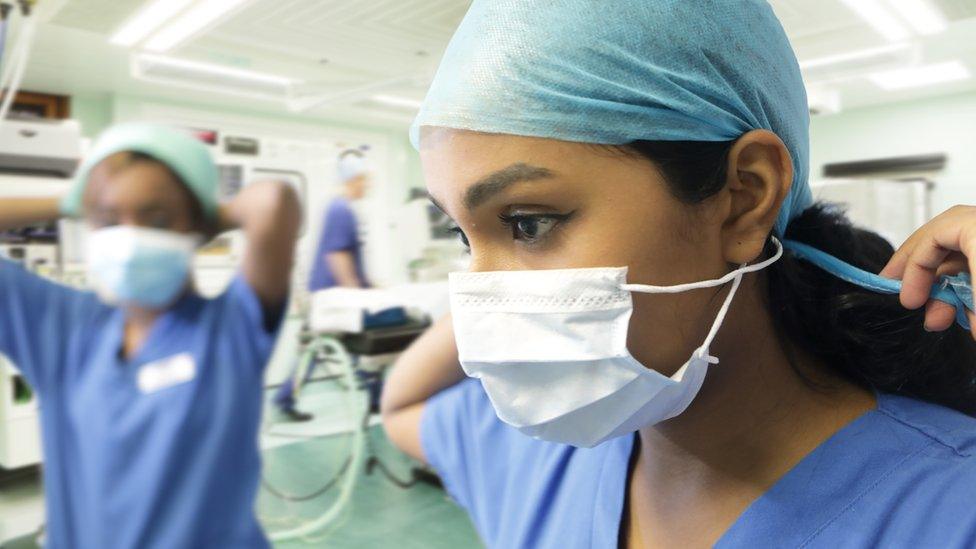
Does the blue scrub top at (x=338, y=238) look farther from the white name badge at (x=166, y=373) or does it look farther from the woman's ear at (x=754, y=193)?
the woman's ear at (x=754, y=193)

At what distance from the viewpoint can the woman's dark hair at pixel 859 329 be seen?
25.3 inches

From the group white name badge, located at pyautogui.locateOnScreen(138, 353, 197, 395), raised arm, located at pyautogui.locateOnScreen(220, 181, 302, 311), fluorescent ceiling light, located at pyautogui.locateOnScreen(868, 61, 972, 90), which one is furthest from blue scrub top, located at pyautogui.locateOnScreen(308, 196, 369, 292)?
fluorescent ceiling light, located at pyautogui.locateOnScreen(868, 61, 972, 90)

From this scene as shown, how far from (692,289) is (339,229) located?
114 inches

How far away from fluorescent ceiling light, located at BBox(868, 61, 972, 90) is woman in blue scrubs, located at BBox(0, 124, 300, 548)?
17.7 feet

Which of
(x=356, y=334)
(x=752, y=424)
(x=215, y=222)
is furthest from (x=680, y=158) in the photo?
(x=356, y=334)

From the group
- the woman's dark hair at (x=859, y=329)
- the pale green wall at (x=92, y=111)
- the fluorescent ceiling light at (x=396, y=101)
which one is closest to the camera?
the woman's dark hair at (x=859, y=329)

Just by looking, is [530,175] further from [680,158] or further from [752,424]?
[752,424]

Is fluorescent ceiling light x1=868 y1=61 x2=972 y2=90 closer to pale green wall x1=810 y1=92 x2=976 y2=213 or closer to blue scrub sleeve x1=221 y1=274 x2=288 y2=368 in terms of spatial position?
pale green wall x1=810 y1=92 x2=976 y2=213

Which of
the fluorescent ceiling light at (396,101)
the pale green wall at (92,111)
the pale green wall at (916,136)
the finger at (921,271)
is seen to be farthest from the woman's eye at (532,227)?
the pale green wall at (916,136)

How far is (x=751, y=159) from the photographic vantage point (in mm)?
589

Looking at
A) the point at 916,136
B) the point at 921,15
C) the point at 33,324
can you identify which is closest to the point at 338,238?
the point at 33,324

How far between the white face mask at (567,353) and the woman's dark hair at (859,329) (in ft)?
0.23

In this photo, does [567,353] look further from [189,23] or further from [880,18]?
[880,18]

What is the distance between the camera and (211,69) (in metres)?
3.95
